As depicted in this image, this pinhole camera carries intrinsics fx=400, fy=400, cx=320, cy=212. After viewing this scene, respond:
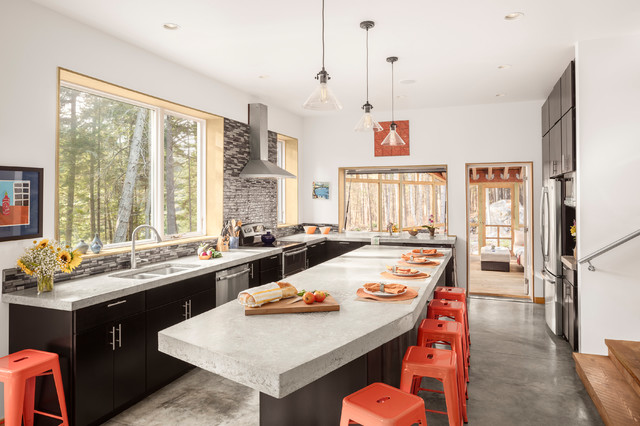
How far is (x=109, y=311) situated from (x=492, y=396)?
293cm

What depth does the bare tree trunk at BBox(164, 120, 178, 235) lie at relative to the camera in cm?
446

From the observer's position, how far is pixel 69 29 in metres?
3.16

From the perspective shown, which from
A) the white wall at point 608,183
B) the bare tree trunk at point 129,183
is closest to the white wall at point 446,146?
the white wall at point 608,183

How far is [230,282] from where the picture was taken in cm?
409

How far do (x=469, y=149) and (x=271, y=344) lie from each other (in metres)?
5.54

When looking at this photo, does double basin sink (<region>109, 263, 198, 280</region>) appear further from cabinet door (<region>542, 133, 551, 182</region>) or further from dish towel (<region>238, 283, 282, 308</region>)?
cabinet door (<region>542, 133, 551, 182</region>)

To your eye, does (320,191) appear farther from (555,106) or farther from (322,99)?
(322,99)

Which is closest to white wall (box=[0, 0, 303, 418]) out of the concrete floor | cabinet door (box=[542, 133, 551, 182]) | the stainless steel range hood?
the concrete floor

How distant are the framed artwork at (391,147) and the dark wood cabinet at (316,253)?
5.93 feet

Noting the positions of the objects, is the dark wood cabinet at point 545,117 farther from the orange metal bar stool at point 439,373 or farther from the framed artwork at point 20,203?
the framed artwork at point 20,203

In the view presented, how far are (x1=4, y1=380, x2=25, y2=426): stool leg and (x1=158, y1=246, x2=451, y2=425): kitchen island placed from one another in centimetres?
118

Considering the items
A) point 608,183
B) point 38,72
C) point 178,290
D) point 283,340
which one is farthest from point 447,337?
point 38,72

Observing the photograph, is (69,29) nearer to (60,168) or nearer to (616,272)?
(60,168)

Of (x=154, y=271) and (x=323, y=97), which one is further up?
(x=323, y=97)
